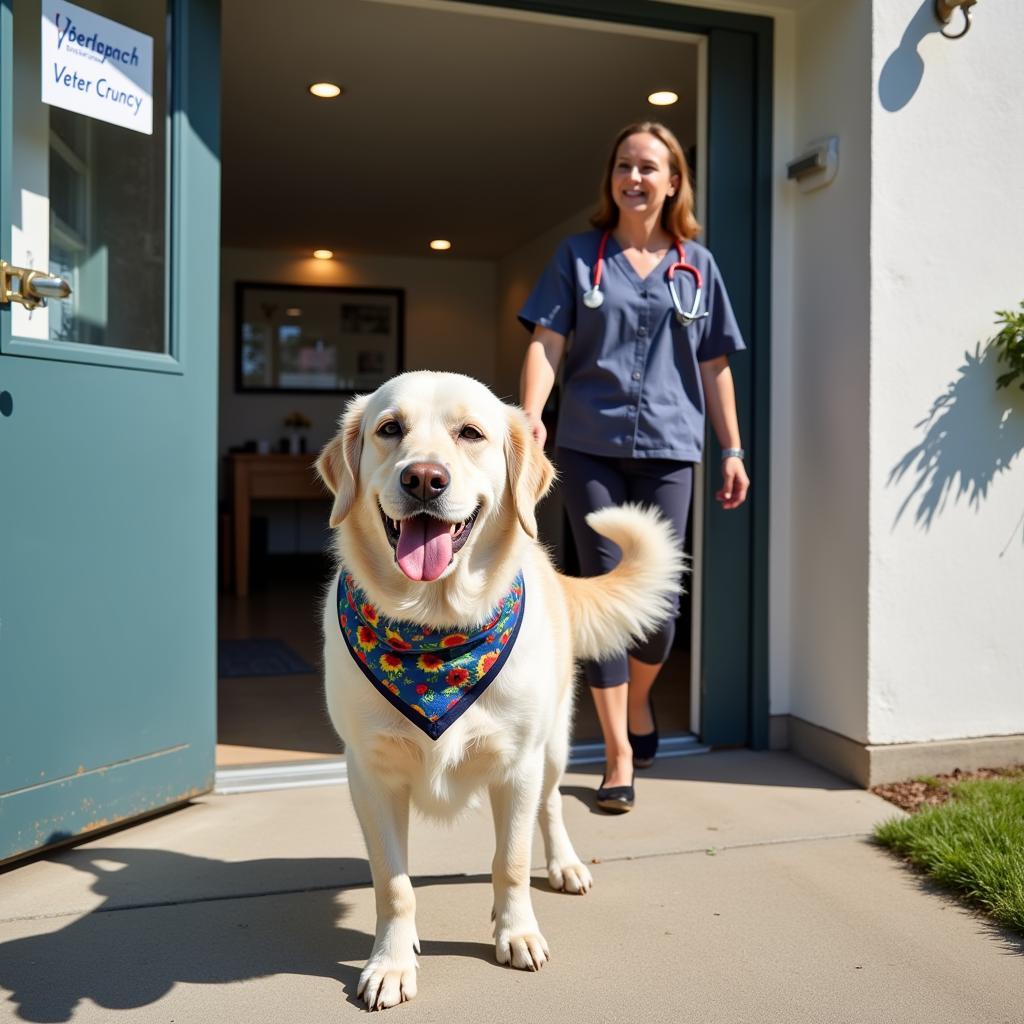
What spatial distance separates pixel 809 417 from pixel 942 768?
4.05 ft

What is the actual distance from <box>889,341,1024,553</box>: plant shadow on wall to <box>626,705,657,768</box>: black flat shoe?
1069mm

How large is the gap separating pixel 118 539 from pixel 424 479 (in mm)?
1307

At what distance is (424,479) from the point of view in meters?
1.75

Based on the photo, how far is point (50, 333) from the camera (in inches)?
103

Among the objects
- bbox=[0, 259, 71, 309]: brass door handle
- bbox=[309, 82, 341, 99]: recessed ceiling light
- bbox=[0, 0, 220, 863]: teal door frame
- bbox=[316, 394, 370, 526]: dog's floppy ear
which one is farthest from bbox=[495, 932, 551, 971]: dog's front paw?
bbox=[309, 82, 341, 99]: recessed ceiling light

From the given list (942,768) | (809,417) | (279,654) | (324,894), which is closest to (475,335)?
(279,654)

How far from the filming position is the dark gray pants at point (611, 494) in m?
3.02

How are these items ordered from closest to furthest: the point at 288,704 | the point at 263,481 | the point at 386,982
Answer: the point at 386,982 < the point at 288,704 < the point at 263,481

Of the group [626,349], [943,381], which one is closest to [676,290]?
[626,349]

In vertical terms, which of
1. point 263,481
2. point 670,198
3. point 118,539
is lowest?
point 118,539

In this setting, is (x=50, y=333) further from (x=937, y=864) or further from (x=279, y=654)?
(x=279, y=654)

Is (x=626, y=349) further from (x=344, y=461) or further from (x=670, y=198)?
(x=344, y=461)

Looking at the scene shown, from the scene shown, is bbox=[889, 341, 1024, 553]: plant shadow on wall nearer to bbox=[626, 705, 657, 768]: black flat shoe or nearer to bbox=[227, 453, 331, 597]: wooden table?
bbox=[626, 705, 657, 768]: black flat shoe

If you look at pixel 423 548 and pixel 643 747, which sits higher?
pixel 423 548
